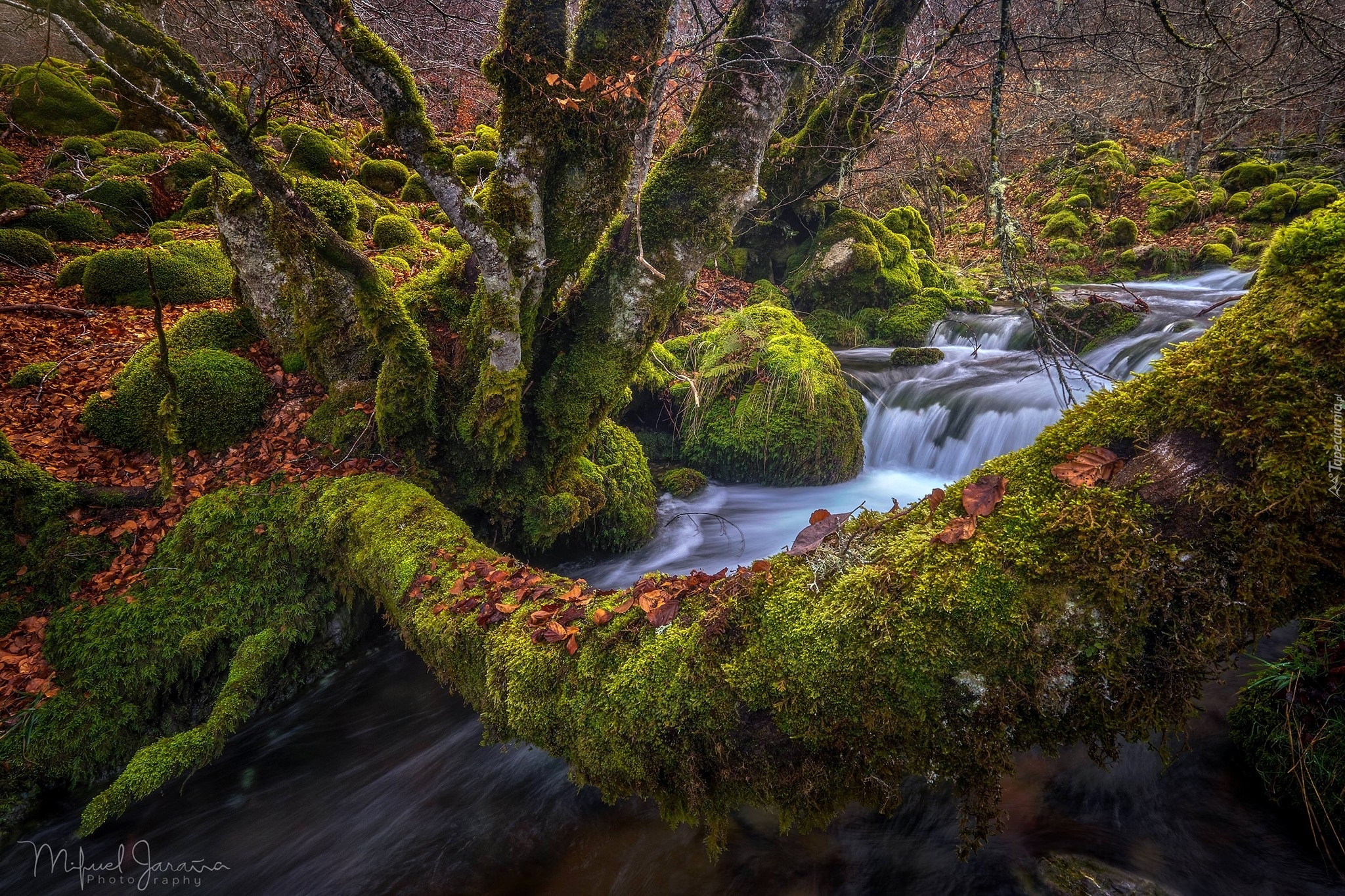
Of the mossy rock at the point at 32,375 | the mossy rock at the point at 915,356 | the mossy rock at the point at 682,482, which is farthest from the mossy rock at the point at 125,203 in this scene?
the mossy rock at the point at 915,356

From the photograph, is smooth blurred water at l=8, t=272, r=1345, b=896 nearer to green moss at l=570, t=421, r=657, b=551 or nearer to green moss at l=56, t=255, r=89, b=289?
green moss at l=570, t=421, r=657, b=551

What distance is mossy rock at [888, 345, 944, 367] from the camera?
31.7 ft

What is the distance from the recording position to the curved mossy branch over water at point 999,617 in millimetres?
1429

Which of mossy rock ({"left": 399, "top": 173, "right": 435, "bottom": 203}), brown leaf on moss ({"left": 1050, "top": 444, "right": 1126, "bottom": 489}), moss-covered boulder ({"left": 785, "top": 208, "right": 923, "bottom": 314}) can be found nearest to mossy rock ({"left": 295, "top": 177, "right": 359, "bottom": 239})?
mossy rock ({"left": 399, "top": 173, "right": 435, "bottom": 203})

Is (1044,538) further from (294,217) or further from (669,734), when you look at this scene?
(294,217)

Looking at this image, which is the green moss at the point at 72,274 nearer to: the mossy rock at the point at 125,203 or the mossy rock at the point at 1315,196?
the mossy rock at the point at 125,203

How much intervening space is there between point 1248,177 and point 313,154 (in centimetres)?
2155

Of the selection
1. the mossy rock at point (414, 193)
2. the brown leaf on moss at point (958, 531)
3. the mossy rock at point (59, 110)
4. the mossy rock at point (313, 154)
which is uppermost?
the mossy rock at point (59, 110)

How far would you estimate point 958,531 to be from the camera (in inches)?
68.9

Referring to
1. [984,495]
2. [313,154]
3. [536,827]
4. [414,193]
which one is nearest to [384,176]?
[414,193]

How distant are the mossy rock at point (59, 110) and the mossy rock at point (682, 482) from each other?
43.8 ft

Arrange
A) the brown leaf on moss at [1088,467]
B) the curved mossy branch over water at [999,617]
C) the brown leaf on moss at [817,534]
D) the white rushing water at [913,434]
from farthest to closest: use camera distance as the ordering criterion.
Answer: the white rushing water at [913,434] → the brown leaf on moss at [817,534] → the brown leaf on moss at [1088,467] → the curved mossy branch over water at [999,617]

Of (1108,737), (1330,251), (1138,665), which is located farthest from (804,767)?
(1330,251)

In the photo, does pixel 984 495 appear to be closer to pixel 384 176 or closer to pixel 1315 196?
pixel 384 176
